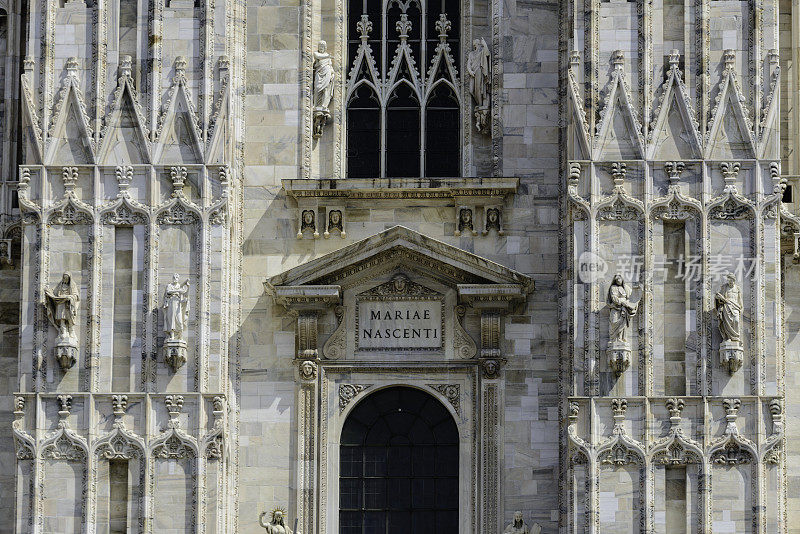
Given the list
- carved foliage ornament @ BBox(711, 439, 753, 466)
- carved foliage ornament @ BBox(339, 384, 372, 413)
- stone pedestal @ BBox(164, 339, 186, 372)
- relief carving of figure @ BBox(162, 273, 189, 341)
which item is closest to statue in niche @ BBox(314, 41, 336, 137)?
relief carving of figure @ BBox(162, 273, 189, 341)

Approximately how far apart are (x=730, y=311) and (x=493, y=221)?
3.91 m

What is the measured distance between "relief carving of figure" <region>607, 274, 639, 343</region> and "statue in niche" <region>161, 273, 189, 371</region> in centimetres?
600

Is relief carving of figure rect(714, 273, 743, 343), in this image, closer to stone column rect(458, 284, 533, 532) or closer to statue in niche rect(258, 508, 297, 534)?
stone column rect(458, 284, 533, 532)

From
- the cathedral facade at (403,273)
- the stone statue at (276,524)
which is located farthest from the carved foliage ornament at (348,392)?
the stone statue at (276,524)

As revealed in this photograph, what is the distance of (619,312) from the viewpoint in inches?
1099

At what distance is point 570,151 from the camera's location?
94.9ft

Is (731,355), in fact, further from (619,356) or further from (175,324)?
(175,324)

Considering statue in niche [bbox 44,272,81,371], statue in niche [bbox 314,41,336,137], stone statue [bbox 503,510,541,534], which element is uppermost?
statue in niche [bbox 314,41,336,137]

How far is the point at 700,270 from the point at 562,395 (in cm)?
267

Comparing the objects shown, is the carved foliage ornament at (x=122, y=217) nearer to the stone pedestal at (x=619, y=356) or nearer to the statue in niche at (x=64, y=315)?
the statue in niche at (x=64, y=315)

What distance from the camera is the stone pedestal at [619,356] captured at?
91.0 ft

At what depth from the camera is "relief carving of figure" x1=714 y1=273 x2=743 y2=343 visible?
1091 inches

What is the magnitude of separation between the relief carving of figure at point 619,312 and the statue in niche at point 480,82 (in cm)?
361

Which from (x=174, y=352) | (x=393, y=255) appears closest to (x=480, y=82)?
(x=393, y=255)
